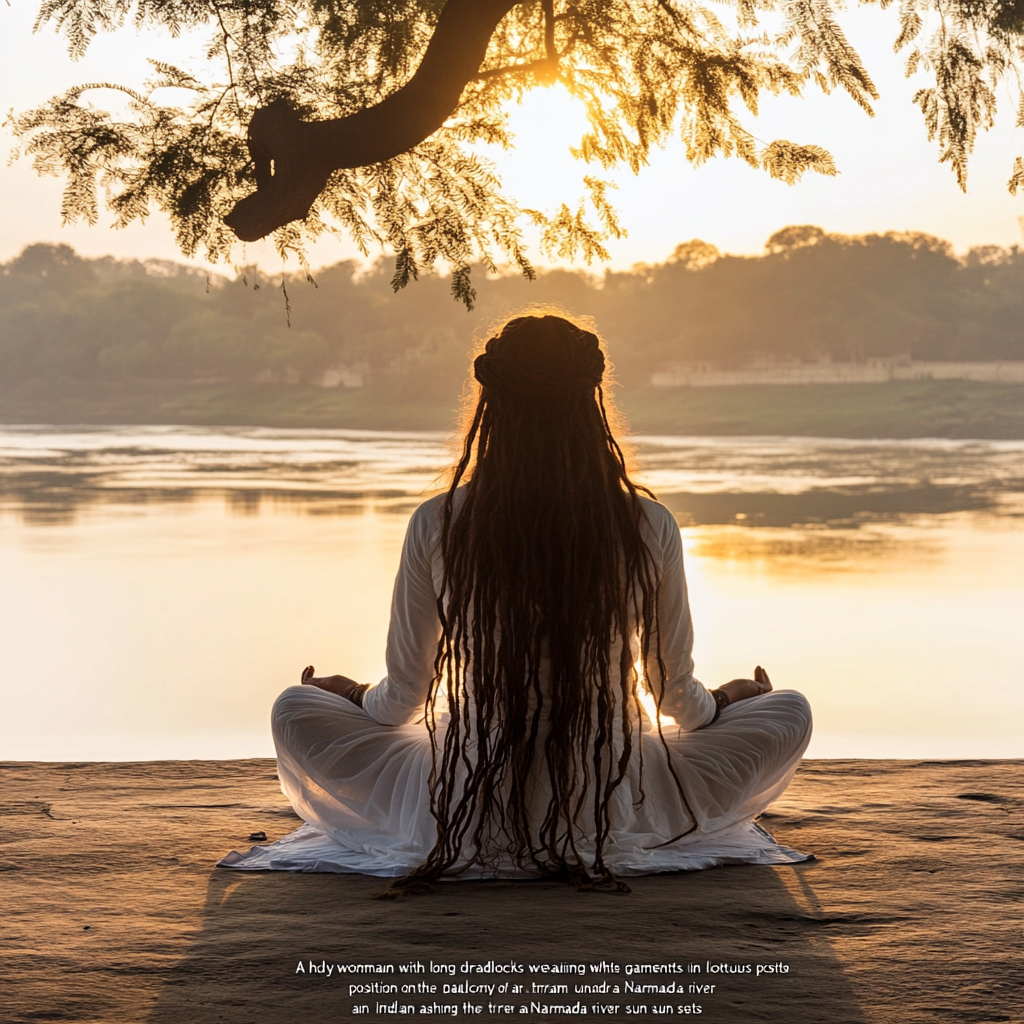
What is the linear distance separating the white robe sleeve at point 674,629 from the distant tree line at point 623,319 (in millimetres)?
31092

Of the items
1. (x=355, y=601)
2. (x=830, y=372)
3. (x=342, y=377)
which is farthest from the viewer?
(x=342, y=377)

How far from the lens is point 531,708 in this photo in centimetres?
249

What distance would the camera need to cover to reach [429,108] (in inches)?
130

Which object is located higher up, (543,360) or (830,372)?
(830,372)

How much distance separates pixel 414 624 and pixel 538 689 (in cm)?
29

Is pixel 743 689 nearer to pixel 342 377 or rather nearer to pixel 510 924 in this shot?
pixel 510 924

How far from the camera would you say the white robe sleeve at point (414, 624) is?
2480 millimetres

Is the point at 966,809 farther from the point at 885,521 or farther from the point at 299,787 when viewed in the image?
the point at 885,521

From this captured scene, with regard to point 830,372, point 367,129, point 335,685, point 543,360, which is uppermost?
point 830,372

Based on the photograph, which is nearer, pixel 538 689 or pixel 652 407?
pixel 538 689

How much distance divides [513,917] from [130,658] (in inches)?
193

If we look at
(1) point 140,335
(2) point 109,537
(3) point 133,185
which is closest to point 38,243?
A: (1) point 140,335

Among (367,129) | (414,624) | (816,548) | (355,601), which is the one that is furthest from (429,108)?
(816,548)

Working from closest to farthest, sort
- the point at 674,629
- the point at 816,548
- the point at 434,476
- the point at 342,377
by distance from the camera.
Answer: the point at 674,629 < the point at 434,476 < the point at 816,548 < the point at 342,377
